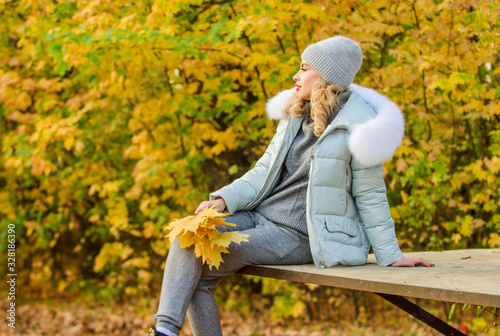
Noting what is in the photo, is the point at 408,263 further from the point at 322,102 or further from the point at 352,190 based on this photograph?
the point at 322,102

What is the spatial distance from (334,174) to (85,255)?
211 inches

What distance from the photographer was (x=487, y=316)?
4328mm

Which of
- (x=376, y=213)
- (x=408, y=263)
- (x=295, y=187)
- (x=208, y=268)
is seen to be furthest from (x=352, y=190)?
(x=208, y=268)

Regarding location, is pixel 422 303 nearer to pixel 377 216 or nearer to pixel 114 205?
pixel 377 216

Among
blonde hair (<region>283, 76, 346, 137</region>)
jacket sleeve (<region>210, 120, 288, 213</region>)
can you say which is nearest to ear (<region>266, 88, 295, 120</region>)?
jacket sleeve (<region>210, 120, 288, 213</region>)

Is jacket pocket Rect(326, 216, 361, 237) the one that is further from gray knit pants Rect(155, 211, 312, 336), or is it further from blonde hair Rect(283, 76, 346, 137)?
blonde hair Rect(283, 76, 346, 137)

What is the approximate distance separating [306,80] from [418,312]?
3.96 ft

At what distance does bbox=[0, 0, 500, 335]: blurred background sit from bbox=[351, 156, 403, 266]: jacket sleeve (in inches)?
35.9

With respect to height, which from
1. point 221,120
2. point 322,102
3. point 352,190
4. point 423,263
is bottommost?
point 221,120

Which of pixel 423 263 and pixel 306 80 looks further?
pixel 306 80

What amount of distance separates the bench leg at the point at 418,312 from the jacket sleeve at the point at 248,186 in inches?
31.4

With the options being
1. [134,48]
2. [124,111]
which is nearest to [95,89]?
[124,111]

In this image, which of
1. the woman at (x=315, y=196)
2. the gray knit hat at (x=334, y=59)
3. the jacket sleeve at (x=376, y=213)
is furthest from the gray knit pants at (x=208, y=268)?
the gray knit hat at (x=334, y=59)

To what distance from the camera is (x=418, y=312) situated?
7.38 feet
